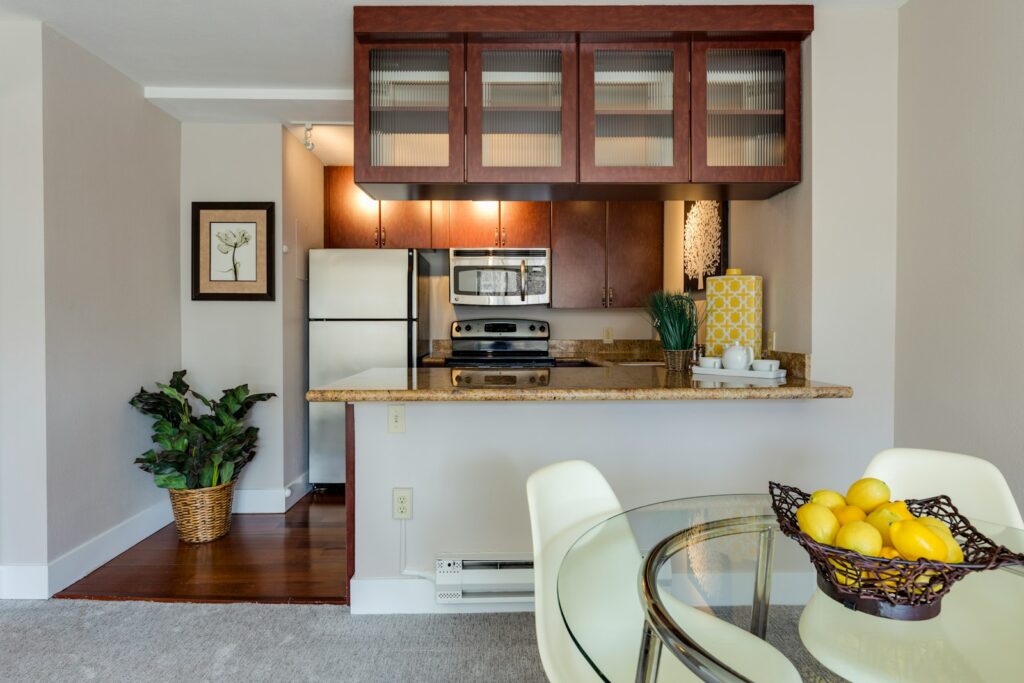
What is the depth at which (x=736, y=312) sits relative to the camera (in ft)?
8.70

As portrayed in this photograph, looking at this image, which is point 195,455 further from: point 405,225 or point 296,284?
point 405,225

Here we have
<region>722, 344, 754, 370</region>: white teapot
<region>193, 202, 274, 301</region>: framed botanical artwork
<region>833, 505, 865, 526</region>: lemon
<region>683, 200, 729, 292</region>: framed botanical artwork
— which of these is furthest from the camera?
<region>193, 202, 274, 301</region>: framed botanical artwork

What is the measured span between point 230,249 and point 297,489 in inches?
61.4

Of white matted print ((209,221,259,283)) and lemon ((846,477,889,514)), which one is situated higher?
white matted print ((209,221,259,283))

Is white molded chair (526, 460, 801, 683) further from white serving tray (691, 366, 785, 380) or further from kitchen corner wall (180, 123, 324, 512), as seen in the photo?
kitchen corner wall (180, 123, 324, 512)

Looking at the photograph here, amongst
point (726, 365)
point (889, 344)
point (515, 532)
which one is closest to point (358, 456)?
point (515, 532)


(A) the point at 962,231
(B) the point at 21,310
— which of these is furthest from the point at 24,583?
(A) the point at 962,231

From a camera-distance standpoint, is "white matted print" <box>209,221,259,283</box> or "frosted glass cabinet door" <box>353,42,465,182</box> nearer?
"frosted glass cabinet door" <box>353,42,465,182</box>

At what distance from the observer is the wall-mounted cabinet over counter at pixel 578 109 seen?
242 centimetres

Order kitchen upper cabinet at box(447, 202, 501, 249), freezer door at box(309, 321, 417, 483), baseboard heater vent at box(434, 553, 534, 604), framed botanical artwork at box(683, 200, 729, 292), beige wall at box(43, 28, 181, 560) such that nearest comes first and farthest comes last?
baseboard heater vent at box(434, 553, 534, 604)
beige wall at box(43, 28, 181, 560)
framed botanical artwork at box(683, 200, 729, 292)
freezer door at box(309, 321, 417, 483)
kitchen upper cabinet at box(447, 202, 501, 249)

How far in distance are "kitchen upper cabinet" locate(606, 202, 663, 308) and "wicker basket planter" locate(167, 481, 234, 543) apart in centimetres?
279

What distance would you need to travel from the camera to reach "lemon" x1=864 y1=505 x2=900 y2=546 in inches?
38.4

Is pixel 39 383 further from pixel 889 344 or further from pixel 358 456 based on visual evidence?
pixel 889 344

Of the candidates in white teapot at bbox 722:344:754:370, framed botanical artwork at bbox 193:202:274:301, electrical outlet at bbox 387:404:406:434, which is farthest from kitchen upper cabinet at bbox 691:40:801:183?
framed botanical artwork at bbox 193:202:274:301
